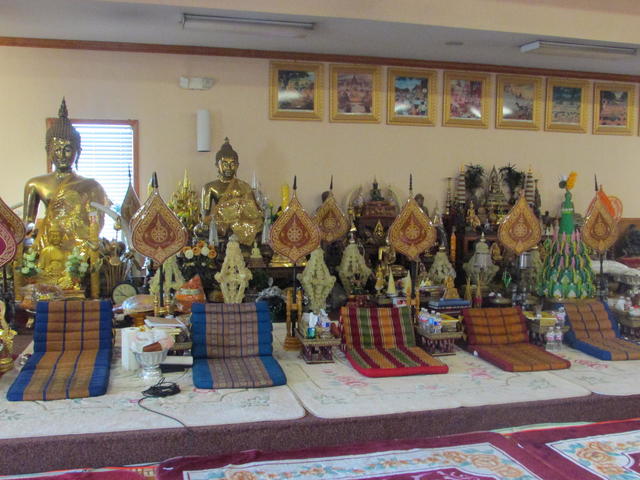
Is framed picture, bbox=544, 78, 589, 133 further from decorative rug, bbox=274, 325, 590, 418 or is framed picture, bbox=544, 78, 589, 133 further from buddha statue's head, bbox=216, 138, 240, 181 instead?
decorative rug, bbox=274, 325, 590, 418

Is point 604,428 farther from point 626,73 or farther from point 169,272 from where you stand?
point 626,73

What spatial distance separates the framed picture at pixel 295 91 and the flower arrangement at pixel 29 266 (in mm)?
3270

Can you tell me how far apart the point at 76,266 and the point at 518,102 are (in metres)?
6.07

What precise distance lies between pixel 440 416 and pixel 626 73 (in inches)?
278

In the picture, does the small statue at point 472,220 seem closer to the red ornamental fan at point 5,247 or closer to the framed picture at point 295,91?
the framed picture at point 295,91

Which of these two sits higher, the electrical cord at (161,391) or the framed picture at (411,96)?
the framed picture at (411,96)

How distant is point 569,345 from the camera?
201 inches

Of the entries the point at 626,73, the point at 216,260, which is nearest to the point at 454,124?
the point at 626,73

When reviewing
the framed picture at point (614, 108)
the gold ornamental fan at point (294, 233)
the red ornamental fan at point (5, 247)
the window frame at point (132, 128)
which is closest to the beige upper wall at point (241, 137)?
the window frame at point (132, 128)

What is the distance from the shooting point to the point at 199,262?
623 cm

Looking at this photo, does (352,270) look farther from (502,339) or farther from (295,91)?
(295,91)

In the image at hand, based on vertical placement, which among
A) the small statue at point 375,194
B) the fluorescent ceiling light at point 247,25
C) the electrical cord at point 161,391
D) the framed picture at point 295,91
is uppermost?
the fluorescent ceiling light at point 247,25

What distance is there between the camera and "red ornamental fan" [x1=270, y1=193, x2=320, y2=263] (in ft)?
16.1

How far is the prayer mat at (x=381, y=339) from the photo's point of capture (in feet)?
14.4
